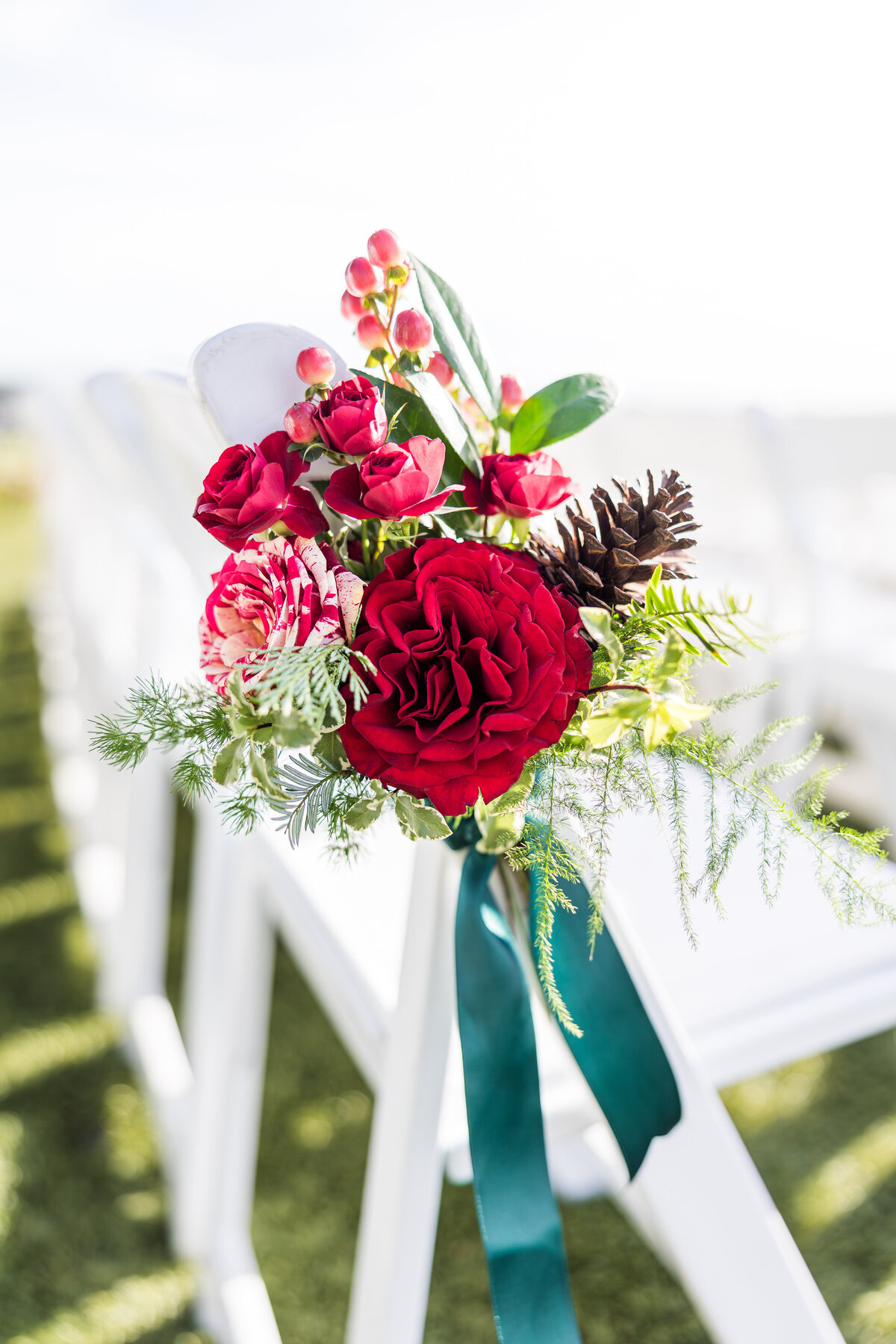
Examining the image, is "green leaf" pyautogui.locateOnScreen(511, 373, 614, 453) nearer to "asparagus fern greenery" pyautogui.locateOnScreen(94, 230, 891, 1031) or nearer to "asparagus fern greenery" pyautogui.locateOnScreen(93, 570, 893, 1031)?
"asparagus fern greenery" pyautogui.locateOnScreen(94, 230, 891, 1031)

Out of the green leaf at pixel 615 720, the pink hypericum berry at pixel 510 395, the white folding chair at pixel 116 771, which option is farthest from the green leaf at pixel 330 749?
the white folding chair at pixel 116 771

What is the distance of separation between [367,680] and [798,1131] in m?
1.26

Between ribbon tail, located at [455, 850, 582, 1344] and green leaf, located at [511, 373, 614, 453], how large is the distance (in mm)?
243

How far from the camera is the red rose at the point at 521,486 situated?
1.31 ft

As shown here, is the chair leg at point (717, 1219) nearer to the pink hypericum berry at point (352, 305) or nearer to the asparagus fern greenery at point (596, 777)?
the asparagus fern greenery at point (596, 777)

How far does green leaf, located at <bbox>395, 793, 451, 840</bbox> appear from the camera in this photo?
1.24 feet

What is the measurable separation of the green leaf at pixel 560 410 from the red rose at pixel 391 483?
9cm

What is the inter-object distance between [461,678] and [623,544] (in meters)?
0.11

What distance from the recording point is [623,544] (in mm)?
395

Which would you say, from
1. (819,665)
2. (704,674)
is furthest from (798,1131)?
(704,674)

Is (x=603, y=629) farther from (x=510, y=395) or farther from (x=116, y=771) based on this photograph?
(x=116, y=771)

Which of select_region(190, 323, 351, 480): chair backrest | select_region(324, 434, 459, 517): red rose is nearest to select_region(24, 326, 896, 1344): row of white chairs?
select_region(190, 323, 351, 480): chair backrest

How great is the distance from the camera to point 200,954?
1163 mm

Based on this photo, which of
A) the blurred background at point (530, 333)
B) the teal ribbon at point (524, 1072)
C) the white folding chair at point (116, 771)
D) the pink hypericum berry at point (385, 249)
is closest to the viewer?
the pink hypericum berry at point (385, 249)
